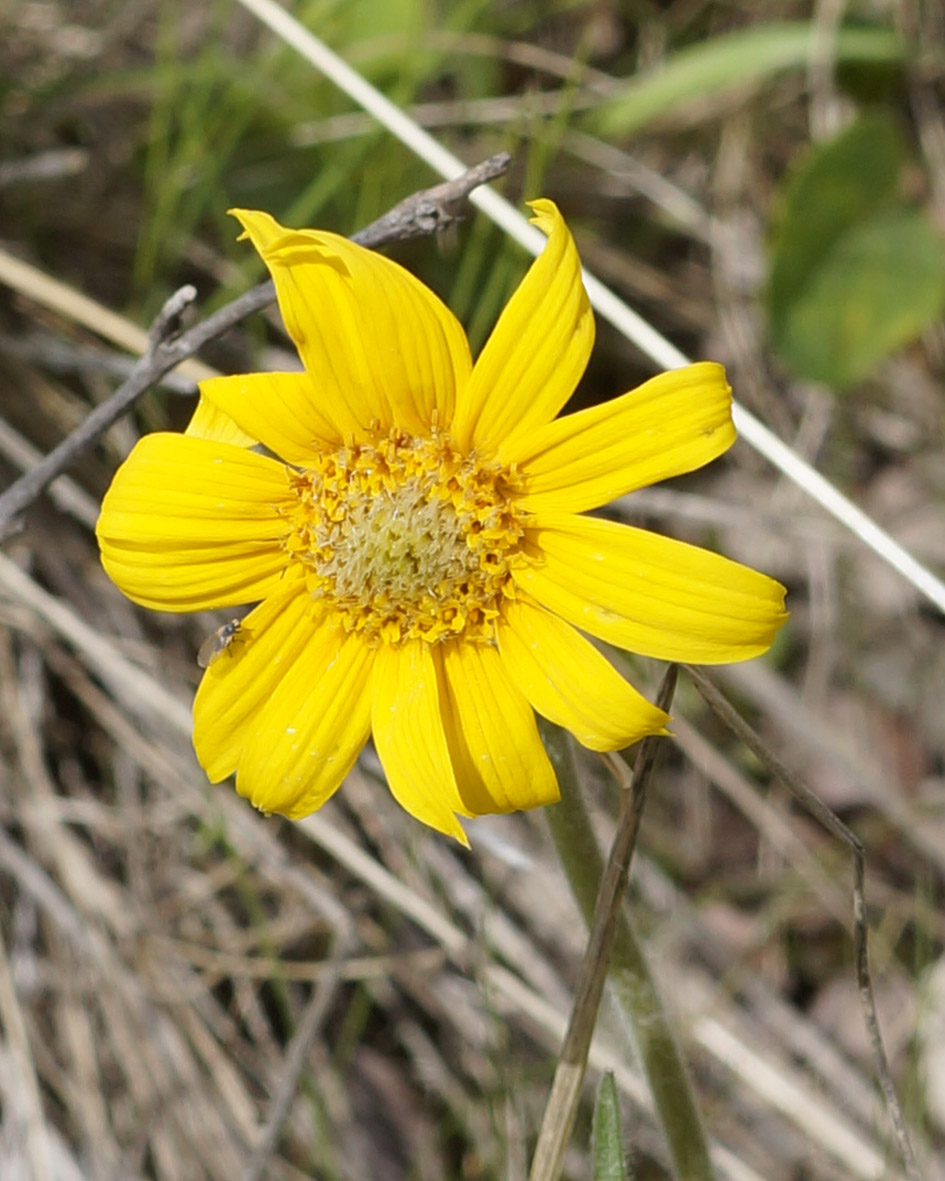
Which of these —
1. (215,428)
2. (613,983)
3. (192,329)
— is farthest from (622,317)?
(613,983)

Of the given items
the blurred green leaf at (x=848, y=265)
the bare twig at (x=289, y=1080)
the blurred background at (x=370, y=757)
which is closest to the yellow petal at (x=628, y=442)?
the blurred background at (x=370, y=757)

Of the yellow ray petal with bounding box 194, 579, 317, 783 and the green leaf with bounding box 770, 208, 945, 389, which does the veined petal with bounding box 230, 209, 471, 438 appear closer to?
the yellow ray petal with bounding box 194, 579, 317, 783

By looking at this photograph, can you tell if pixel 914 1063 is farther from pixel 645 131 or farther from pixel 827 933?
pixel 645 131

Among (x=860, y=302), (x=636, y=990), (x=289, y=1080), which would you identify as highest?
(x=860, y=302)

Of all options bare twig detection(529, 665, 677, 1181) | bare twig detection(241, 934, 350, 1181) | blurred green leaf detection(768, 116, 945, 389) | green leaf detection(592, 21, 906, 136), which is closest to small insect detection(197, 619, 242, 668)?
bare twig detection(529, 665, 677, 1181)

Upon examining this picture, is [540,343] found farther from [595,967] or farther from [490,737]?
[595,967]

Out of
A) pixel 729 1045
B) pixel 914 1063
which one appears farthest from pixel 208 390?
pixel 729 1045

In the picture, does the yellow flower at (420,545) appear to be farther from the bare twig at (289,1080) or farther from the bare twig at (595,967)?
the bare twig at (289,1080)
